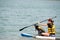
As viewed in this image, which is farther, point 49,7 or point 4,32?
point 49,7

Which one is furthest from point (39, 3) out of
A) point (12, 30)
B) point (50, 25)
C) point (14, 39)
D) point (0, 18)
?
point (50, 25)

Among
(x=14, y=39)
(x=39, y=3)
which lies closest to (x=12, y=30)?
(x=14, y=39)

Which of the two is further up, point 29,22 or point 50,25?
point 50,25

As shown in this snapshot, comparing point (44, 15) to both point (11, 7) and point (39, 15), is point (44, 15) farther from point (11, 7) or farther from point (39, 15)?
point (11, 7)

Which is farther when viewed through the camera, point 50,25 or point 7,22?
point 7,22

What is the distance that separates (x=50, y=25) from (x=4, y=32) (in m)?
2.31

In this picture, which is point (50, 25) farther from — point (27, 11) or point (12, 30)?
point (27, 11)

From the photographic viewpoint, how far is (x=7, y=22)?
285 inches

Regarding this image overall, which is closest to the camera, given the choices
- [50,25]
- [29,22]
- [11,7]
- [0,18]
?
[50,25]

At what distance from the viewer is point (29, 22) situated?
23.4 feet

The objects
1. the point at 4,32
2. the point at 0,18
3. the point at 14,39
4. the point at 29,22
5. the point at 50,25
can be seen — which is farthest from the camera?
the point at 0,18

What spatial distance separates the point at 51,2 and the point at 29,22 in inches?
60.4

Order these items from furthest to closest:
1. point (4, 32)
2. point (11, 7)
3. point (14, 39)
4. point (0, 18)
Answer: point (11, 7)
point (0, 18)
point (4, 32)
point (14, 39)

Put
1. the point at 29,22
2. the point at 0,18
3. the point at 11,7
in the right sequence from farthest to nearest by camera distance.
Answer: the point at 11,7 < the point at 0,18 < the point at 29,22
